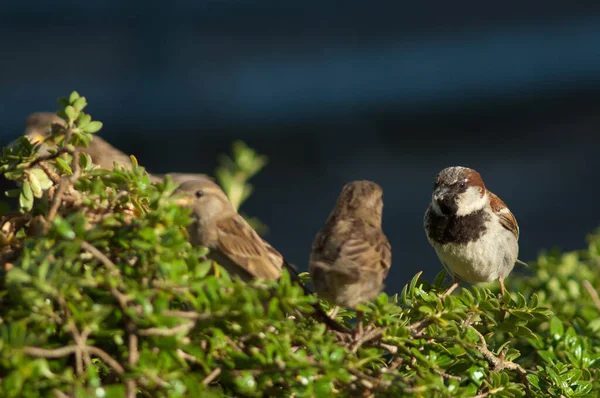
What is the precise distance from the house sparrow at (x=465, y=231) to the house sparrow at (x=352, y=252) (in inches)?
33.7

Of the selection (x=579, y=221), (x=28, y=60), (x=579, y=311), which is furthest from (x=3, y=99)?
(x=579, y=311)

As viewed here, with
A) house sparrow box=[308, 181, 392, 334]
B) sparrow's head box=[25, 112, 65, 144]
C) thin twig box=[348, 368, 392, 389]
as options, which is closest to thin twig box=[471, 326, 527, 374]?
house sparrow box=[308, 181, 392, 334]

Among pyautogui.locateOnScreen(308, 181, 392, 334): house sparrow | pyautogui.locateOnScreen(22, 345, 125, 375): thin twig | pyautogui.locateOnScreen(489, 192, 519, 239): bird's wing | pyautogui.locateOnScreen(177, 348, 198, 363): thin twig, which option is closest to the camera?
pyautogui.locateOnScreen(22, 345, 125, 375): thin twig

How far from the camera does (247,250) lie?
1931mm

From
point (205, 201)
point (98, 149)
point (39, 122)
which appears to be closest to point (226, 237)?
point (205, 201)

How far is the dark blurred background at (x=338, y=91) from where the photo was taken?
5.83m

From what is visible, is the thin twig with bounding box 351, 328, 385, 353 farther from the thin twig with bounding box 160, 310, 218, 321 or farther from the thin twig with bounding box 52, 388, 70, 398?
the thin twig with bounding box 52, 388, 70, 398

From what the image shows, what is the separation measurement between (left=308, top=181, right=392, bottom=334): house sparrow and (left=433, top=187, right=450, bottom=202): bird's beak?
848 mm

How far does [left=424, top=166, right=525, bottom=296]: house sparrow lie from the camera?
270cm

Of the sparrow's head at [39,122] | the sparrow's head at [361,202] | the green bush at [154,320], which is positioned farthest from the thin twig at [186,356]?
the sparrow's head at [39,122]

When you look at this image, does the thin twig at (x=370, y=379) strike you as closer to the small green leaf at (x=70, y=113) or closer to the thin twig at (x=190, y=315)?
the thin twig at (x=190, y=315)

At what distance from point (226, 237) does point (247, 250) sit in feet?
0.27

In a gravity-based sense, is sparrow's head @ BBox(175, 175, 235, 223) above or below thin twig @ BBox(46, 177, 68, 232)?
below

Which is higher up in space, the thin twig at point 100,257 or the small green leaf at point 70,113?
the small green leaf at point 70,113
